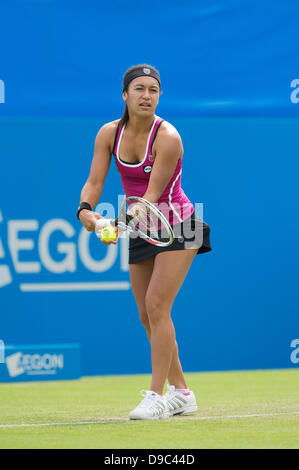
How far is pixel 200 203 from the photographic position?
7.04 meters

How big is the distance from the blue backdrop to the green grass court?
38 cm

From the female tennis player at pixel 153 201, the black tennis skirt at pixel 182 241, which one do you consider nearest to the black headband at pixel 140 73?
the female tennis player at pixel 153 201

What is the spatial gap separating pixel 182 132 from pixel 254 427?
3456 mm

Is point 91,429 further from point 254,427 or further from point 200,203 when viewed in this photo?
point 200,203

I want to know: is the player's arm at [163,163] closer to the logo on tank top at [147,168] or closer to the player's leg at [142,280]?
the logo on tank top at [147,168]

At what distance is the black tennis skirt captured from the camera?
14.5 feet

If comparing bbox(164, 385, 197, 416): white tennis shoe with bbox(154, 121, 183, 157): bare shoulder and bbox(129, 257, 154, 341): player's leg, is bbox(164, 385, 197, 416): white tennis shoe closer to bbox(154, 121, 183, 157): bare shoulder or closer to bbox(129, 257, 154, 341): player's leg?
bbox(129, 257, 154, 341): player's leg

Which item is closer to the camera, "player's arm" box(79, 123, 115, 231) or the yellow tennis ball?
the yellow tennis ball

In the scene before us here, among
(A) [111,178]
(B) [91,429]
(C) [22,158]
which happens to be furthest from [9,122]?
(B) [91,429]

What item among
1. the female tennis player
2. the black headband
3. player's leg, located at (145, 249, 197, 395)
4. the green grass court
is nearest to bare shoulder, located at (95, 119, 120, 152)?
the female tennis player

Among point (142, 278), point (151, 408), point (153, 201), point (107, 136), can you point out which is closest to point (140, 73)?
point (107, 136)

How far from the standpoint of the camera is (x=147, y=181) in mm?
4422

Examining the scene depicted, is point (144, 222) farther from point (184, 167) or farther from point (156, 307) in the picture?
point (184, 167)

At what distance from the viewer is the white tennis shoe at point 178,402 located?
452 cm
